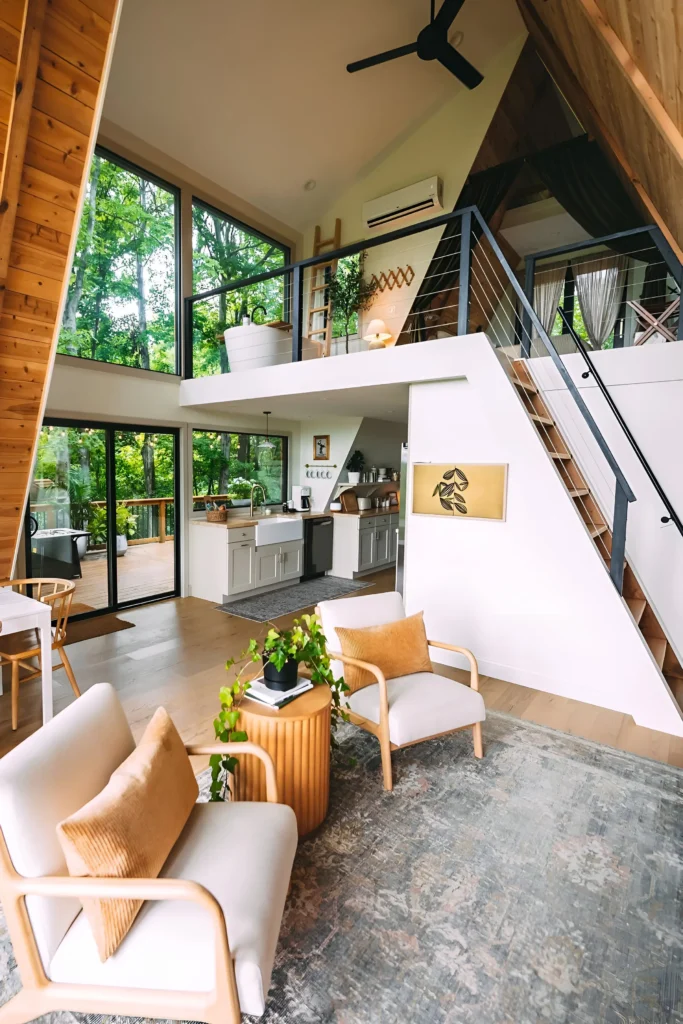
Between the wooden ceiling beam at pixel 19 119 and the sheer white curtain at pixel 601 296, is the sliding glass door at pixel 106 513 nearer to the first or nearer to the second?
the wooden ceiling beam at pixel 19 119

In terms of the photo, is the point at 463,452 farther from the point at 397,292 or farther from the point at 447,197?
the point at 447,197

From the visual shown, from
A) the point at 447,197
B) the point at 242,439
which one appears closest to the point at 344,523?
the point at 242,439

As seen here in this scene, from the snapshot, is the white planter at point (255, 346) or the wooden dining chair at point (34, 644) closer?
the wooden dining chair at point (34, 644)

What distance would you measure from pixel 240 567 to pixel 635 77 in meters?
5.05

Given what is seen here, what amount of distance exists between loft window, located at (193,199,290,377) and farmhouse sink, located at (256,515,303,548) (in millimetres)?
1942

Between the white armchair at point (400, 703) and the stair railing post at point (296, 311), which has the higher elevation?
the stair railing post at point (296, 311)

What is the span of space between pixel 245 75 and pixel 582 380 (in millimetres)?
4516

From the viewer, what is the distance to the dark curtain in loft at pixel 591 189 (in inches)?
197

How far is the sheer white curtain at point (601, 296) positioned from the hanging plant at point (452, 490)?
402 cm

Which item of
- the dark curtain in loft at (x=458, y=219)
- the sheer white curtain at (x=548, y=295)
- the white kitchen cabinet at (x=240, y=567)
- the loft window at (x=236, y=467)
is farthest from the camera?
the sheer white curtain at (x=548, y=295)

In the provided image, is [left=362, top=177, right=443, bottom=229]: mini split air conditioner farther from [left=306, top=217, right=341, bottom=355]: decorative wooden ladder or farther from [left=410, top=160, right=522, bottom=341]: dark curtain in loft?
[left=306, top=217, right=341, bottom=355]: decorative wooden ladder

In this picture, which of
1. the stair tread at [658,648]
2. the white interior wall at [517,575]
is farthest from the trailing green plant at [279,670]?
the stair tread at [658,648]

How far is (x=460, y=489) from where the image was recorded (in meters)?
3.92

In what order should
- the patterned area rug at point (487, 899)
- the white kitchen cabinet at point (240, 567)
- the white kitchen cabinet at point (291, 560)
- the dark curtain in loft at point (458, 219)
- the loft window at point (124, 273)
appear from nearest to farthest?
the patterned area rug at point (487, 899) < the loft window at point (124, 273) < the white kitchen cabinet at point (240, 567) < the dark curtain in loft at point (458, 219) < the white kitchen cabinet at point (291, 560)
